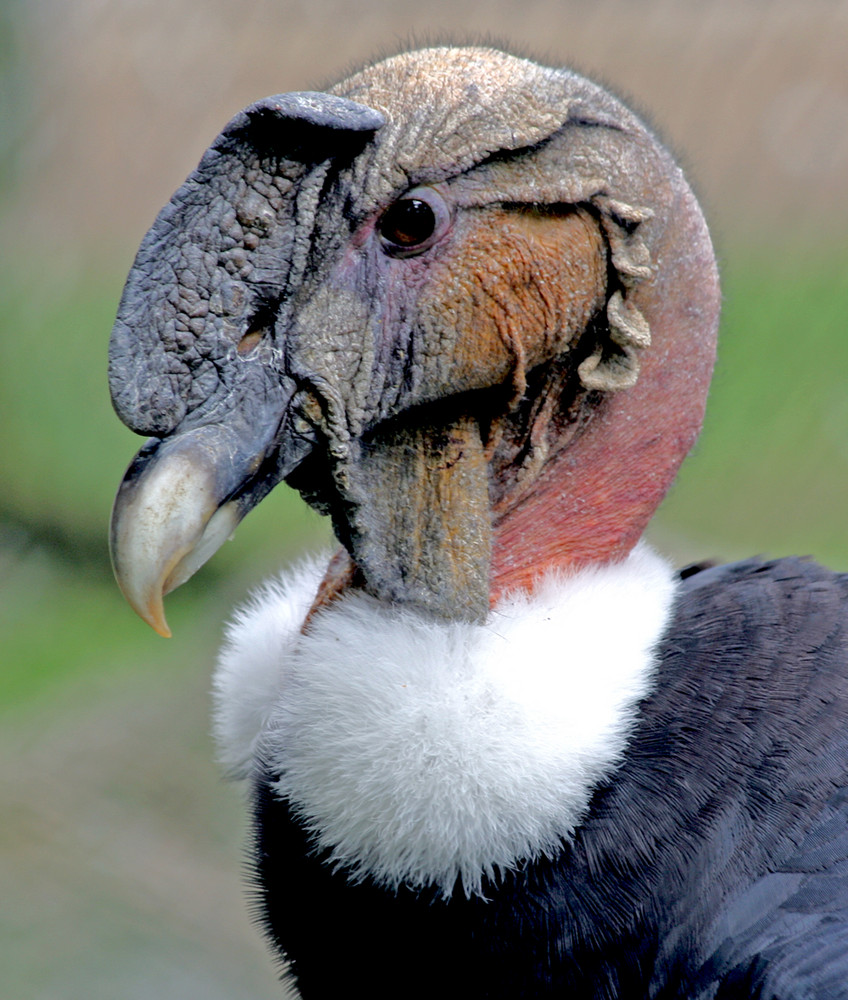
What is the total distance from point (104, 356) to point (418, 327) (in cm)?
442

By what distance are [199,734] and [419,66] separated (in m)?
Answer: 4.17

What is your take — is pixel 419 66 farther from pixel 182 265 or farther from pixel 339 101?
Result: pixel 182 265

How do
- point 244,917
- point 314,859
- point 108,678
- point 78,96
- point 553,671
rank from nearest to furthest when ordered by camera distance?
point 553,671 → point 314,859 → point 244,917 → point 78,96 → point 108,678

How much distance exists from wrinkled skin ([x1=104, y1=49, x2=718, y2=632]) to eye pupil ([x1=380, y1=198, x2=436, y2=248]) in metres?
0.01

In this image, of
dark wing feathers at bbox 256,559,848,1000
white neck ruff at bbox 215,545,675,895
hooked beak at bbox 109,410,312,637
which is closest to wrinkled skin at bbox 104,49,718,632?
hooked beak at bbox 109,410,312,637

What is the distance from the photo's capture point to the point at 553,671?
2.14 m

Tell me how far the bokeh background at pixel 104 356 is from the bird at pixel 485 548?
8.54 ft

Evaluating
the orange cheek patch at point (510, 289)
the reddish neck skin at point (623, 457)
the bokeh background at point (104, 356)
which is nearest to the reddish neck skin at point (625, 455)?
the reddish neck skin at point (623, 457)

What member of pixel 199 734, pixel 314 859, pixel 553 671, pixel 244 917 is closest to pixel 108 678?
pixel 199 734

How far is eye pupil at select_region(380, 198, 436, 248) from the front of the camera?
215cm

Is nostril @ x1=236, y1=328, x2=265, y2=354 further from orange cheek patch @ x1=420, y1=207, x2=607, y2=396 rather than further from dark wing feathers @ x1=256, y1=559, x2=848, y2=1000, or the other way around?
dark wing feathers @ x1=256, y1=559, x2=848, y2=1000

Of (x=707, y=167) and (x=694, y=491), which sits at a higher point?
(x=707, y=167)

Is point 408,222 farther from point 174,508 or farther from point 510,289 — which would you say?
point 174,508

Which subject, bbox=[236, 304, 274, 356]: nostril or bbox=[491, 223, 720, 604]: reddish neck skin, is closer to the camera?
bbox=[236, 304, 274, 356]: nostril
